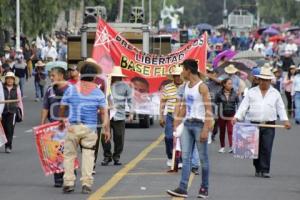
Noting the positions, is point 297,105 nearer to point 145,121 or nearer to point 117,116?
point 145,121

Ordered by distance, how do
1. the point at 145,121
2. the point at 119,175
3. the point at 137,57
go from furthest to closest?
the point at 145,121
the point at 137,57
the point at 119,175

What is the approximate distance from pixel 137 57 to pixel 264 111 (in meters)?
10.4

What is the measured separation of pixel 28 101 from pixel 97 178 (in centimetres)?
2266

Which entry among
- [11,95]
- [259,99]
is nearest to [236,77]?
[11,95]

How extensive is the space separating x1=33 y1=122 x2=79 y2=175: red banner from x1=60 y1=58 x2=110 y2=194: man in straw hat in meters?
0.60

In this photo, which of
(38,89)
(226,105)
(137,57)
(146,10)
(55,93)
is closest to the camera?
(55,93)

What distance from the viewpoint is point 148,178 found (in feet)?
53.6

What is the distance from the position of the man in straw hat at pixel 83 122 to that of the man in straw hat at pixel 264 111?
305 centimetres

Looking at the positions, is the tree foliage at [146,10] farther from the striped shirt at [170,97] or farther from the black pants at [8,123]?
the striped shirt at [170,97]

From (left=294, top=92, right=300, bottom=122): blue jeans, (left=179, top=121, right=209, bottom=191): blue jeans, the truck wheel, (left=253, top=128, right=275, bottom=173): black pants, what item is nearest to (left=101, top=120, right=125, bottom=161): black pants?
(left=253, top=128, right=275, bottom=173): black pants

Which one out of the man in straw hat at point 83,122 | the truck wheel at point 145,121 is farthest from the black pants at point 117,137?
the truck wheel at point 145,121

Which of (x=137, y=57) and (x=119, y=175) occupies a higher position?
(x=137, y=57)

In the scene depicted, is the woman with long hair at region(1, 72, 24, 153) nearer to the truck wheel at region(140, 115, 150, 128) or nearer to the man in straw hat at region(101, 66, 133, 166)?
the man in straw hat at region(101, 66, 133, 166)

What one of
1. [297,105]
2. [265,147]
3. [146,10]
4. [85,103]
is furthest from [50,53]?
[146,10]
